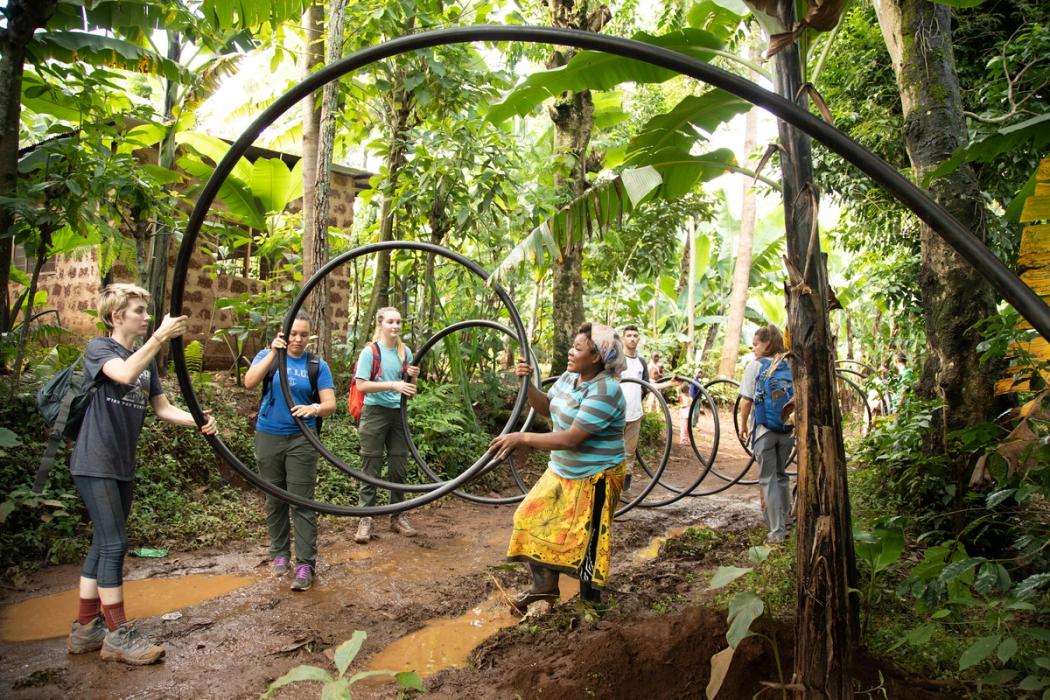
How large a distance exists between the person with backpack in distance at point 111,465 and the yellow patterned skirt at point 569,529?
6.73ft

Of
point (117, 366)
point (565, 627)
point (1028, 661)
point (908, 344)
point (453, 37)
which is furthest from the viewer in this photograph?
point (908, 344)

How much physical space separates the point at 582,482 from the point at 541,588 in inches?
27.6

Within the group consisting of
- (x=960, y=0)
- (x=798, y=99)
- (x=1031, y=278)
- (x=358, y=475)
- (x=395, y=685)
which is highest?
(x=960, y=0)

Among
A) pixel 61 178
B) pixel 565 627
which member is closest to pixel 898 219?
pixel 565 627

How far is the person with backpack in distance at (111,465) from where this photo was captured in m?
3.85

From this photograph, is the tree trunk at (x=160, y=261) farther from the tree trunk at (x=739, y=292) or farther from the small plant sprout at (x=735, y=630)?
the tree trunk at (x=739, y=292)

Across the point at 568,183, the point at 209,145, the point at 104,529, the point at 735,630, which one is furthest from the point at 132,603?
the point at 568,183

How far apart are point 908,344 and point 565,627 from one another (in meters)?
9.77

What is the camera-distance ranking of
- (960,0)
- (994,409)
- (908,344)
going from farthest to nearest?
(908,344)
(994,409)
(960,0)

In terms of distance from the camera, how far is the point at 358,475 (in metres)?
5.29

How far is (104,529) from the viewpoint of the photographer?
3904mm

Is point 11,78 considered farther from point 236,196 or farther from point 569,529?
point 569,529

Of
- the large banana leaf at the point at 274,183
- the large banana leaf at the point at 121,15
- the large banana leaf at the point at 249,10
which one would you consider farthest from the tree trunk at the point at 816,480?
the large banana leaf at the point at 274,183

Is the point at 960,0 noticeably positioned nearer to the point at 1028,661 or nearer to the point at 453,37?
the point at 453,37
